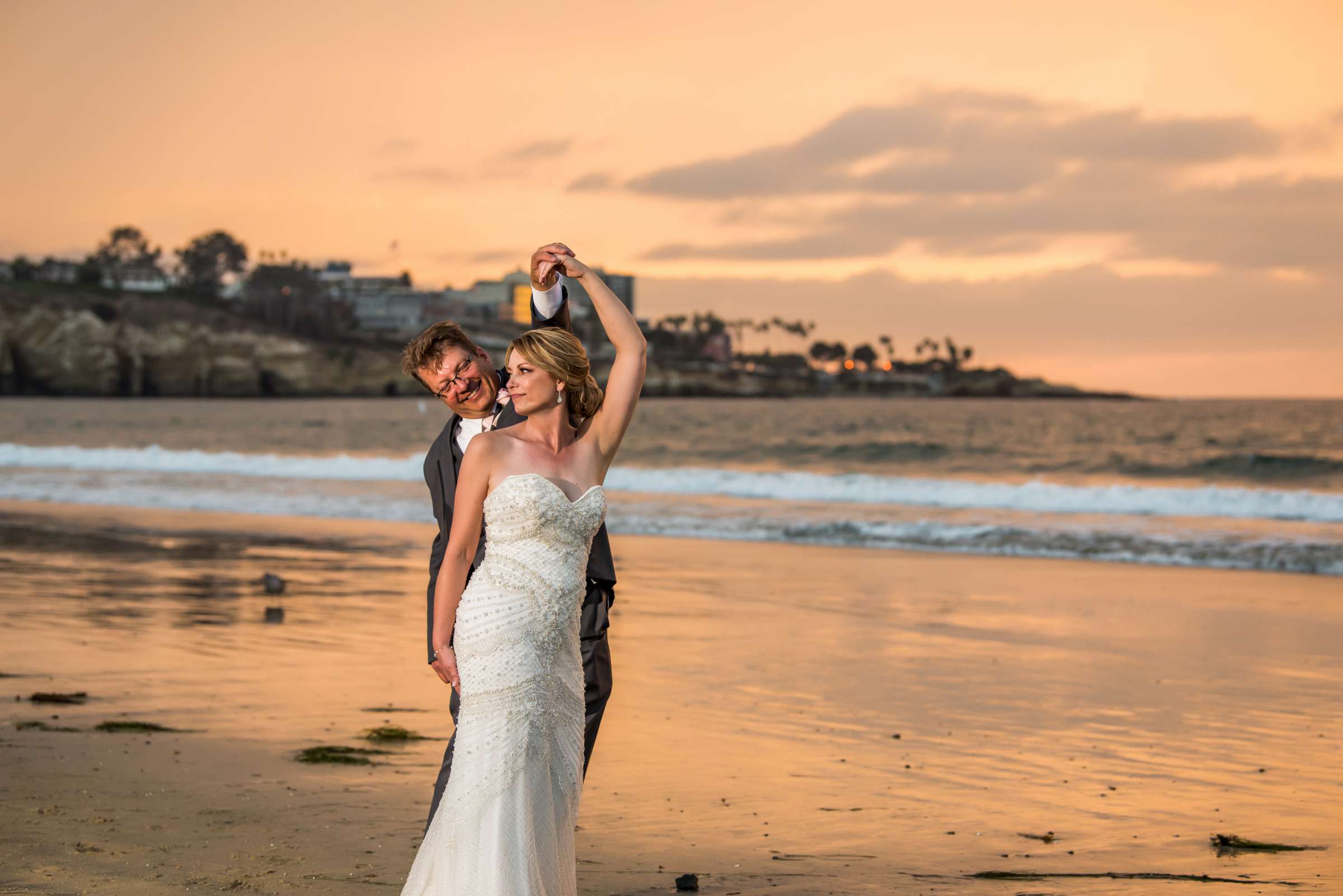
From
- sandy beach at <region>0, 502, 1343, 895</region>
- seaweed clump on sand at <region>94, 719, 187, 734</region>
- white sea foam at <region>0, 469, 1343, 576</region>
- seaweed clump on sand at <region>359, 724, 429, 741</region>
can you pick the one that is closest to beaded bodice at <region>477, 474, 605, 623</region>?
sandy beach at <region>0, 502, 1343, 895</region>

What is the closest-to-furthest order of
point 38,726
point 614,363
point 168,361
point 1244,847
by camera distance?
1. point 614,363
2. point 1244,847
3. point 38,726
4. point 168,361

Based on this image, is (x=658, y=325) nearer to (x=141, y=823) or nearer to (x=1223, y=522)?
(x=1223, y=522)

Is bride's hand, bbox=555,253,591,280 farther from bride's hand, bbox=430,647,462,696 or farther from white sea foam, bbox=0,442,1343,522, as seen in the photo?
white sea foam, bbox=0,442,1343,522

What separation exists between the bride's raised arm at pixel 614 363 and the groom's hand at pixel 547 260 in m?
0.01

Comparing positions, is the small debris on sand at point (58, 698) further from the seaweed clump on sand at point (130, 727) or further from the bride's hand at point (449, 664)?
the bride's hand at point (449, 664)

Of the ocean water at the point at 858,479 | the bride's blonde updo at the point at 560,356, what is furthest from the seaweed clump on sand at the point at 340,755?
the ocean water at the point at 858,479

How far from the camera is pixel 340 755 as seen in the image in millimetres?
6613

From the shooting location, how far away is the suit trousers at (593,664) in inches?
164

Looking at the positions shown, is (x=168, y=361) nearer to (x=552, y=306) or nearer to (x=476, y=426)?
(x=476, y=426)

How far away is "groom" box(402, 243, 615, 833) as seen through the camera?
13.6 feet

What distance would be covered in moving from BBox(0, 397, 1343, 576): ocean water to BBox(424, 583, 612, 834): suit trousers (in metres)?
13.5

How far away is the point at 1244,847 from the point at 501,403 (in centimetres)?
337

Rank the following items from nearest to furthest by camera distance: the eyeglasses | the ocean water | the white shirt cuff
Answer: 1. the white shirt cuff
2. the eyeglasses
3. the ocean water

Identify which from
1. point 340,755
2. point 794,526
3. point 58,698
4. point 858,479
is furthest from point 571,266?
point 858,479
